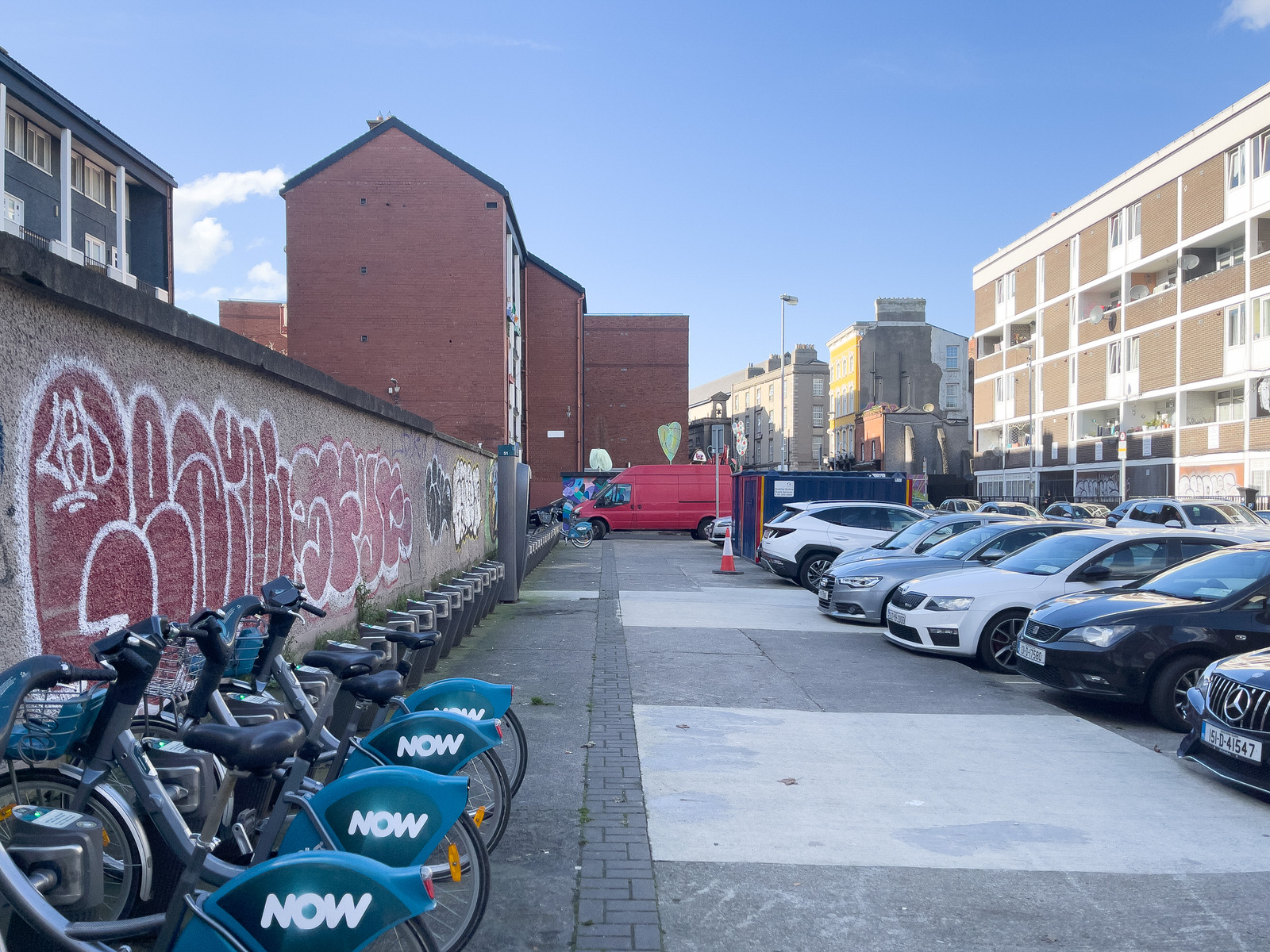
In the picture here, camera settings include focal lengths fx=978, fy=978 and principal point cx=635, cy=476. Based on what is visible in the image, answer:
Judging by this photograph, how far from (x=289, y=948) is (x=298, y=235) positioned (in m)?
35.2

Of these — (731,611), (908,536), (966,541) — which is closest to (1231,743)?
(966,541)

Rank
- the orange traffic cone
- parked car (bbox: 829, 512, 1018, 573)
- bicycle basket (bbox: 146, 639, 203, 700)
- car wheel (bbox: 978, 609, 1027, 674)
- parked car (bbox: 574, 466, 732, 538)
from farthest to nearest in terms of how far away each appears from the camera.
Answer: parked car (bbox: 574, 466, 732, 538) → the orange traffic cone → parked car (bbox: 829, 512, 1018, 573) → car wheel (bbox: 978, 609, 1027, 674) → bicycle basket (bbox: 146, 639, 203, 700)

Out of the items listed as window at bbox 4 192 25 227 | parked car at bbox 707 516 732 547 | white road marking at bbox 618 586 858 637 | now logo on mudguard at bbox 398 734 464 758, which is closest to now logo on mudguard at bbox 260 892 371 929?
now logo on mudguard at bbox 398 734 464 758

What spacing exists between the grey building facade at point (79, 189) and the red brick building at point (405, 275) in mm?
6920

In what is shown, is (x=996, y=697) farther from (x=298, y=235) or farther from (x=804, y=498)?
(x=298, y=235)

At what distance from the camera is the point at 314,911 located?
92.2 inches

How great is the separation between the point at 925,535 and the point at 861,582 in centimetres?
229

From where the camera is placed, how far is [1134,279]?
147 ft

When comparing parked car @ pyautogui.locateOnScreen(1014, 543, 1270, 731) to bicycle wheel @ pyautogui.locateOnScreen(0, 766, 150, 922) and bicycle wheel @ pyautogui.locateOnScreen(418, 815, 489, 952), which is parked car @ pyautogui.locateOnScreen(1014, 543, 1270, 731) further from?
bicycle wheel @ pyautogui.locateOnScreen(0, 766, 150, 922)

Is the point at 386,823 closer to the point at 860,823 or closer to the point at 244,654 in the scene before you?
the point at 244,654

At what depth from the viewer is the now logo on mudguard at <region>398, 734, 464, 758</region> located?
381 cm

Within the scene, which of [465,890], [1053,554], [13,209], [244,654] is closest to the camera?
[465,890]

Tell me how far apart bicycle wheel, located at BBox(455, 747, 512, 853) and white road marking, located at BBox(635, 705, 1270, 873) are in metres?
0.77

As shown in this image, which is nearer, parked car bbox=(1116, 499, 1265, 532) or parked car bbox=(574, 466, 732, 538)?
parked car bbox=(1116, 499, 1265, 532)
